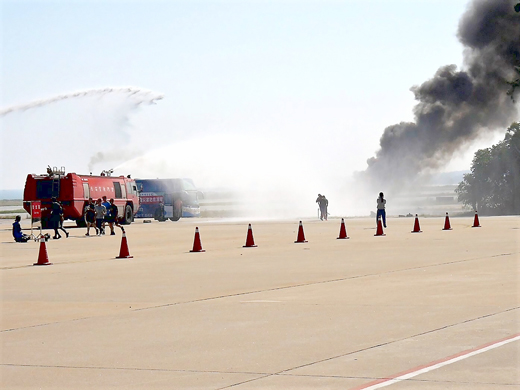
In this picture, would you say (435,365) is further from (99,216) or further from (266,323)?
(99,216)

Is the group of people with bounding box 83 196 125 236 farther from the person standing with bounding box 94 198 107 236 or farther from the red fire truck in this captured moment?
the red fire truck

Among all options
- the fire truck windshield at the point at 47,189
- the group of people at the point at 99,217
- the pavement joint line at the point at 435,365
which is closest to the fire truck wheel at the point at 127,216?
the fire truck windshield at the point at 47,189

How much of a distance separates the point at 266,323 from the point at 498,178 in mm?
64879

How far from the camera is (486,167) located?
74562 millimetres

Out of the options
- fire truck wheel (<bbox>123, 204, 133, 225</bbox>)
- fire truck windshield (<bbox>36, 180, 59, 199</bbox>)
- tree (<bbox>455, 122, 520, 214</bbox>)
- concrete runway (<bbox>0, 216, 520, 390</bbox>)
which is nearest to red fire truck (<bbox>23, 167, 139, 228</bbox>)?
fire truck windshield (<bbox>36, 180, 59, 199</bbox>)

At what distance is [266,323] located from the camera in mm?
11508

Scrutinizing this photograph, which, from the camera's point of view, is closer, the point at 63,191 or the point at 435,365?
the point at 435,365

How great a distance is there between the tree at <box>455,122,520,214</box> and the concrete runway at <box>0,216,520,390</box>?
50.5 metres

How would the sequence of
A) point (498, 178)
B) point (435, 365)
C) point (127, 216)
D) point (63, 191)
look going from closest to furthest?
1. point (435, 365)
2. point (63, 191)
3. point (127, 216)
4. point (498, 178)

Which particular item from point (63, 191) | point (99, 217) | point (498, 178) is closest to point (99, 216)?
point (99, 217)

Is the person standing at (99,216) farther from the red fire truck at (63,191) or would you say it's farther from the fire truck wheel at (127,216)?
the fire truck wheel at (127,216)

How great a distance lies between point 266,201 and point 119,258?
63.2 meters

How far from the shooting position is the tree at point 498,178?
71312 mm

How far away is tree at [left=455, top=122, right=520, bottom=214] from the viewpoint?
71312 mm
